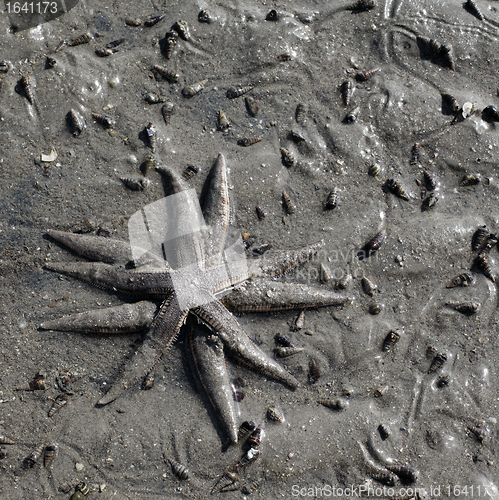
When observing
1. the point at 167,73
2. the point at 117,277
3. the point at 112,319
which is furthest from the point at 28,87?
the point at 112,319

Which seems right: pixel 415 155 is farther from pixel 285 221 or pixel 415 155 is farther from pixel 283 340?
pixel 283 340

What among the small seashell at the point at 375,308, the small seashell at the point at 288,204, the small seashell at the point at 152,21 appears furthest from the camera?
the small seashell at the point at 152,21

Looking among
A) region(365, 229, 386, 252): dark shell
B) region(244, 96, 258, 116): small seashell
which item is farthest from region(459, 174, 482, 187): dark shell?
region(244, 96, 258, 116): small seashell

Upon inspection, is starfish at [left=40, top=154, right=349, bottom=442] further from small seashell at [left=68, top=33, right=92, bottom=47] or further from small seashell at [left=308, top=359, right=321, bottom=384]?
small seashell at [left=68, top=33, right=92, bottom=47]

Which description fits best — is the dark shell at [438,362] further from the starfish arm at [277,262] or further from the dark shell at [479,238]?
the starfish arm at [277,262]

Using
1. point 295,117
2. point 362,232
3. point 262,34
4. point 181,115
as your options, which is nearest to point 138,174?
point 181,115

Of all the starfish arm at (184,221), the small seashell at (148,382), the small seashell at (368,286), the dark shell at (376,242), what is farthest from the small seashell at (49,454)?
the dark shell at (376,242)
